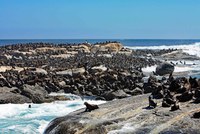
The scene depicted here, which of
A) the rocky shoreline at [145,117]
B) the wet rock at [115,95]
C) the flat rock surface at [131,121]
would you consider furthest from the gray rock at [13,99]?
the flat rock surface at [131,121]

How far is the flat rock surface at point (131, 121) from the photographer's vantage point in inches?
446

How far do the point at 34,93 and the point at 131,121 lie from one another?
44.0 feet

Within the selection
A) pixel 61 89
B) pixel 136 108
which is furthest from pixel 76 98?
pixel 136 108

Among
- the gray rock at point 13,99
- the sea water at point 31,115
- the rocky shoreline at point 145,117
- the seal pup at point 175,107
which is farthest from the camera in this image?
the gray rock at point 13,99

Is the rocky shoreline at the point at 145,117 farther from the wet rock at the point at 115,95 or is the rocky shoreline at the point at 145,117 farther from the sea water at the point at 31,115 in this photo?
the wet rock at the point at 115,95

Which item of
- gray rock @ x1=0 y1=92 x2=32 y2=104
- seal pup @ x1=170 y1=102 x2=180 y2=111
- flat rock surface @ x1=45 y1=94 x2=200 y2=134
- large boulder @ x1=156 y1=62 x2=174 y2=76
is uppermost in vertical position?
seal pup @ x1=170 y1=102 x2=180 y2=111

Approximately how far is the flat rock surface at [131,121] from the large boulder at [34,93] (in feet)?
32.8

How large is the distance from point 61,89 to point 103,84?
307 cm

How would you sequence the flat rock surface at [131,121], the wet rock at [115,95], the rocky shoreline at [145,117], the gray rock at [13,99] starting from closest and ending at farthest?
the flat rock surface at [131,121]
the rocky shoreline at [145,117]
the gray rock at [13,99]
the wet rock at [115,95]

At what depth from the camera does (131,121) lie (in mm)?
12297

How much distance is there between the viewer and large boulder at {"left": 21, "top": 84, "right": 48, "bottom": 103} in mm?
24172

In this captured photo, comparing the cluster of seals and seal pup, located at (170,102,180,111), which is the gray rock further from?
seal pup, located at (170,102,180,111)

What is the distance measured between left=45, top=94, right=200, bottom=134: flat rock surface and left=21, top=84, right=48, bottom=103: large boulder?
32.8ft

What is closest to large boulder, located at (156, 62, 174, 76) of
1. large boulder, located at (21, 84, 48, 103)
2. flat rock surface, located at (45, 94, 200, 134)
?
large boulder, located at (21, 84, 48, 103)
